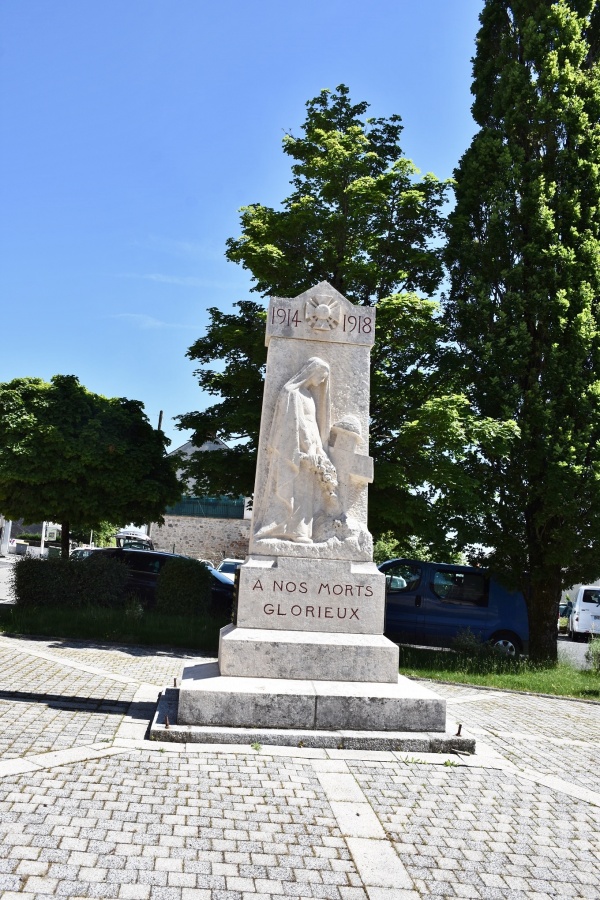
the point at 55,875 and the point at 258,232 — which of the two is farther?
the point at 258,232

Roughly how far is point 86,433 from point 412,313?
6.29 metres

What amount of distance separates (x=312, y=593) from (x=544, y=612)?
7.99 m

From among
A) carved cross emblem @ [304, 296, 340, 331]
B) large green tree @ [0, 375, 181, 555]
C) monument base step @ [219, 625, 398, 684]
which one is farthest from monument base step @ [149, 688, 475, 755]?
large green tree @ [0, 375, 181, 555]

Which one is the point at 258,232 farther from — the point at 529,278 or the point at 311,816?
the point at 311,816

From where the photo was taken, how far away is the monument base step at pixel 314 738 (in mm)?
5148

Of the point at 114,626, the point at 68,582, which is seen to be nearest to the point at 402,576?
the point at 114,626

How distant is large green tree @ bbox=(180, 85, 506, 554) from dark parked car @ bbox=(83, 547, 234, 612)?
2617 millimetres

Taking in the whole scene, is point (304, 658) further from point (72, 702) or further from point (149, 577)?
point (149, 577)

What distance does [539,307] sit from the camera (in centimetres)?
1284

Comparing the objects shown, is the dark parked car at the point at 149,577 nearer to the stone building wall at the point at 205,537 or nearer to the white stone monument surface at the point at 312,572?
the white stone monument surface at the point at 312,572

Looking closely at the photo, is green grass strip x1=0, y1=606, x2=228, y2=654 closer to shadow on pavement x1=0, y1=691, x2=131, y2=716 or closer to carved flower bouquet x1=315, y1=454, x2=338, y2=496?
shadow on pavement x1=0, y1=691, x2=131, y2=716

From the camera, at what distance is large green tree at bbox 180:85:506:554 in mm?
11344

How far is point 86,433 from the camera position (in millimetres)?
13750

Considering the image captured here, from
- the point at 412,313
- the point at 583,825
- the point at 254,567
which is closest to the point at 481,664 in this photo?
the point at 412,313
